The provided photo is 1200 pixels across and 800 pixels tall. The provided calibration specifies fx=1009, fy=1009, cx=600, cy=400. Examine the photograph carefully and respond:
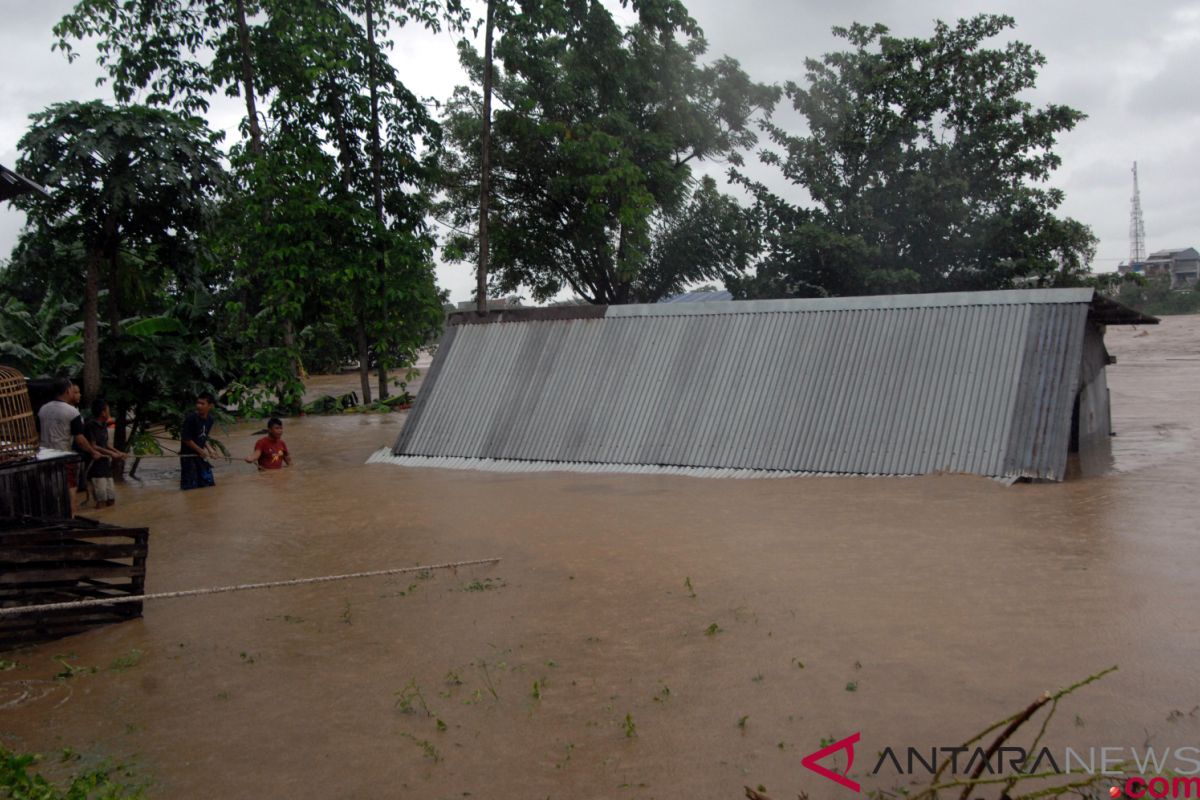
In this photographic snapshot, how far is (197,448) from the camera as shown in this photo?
1264cm

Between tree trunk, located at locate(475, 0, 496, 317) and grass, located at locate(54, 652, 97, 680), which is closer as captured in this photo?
grass, located at locate(54, 652, 97, 680)

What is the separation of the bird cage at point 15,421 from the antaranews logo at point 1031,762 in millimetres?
7051

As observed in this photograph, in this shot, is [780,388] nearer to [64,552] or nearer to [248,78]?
[64,552]

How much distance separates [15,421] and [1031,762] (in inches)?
332

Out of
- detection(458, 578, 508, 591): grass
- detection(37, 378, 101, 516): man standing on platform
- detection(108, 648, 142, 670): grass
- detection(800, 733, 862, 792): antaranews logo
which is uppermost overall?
detection(37, 378, 101, 516): man standing on platform

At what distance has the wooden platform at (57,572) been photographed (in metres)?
6.40

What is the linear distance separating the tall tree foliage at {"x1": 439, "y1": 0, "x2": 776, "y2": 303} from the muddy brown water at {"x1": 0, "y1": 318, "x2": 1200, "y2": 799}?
637 inches

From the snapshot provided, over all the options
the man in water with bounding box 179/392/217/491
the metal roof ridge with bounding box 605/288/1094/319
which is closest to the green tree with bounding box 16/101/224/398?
the man in water with bounding box 179/392/217/491

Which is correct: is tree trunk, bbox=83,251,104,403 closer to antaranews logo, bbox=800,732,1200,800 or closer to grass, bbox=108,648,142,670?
grass, bbox=108,648,142,670

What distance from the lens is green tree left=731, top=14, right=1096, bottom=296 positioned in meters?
23.2

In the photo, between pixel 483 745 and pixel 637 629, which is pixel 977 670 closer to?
pixel 637 629

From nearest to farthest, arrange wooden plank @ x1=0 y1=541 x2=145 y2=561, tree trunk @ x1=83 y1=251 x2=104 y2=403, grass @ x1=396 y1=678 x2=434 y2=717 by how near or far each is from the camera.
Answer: grass @ x1=396 y1=678 x2=434 y2=717, wooden plank @ x1=0 y1=541 x2=145 y2=561, tree trunk @ x1=83 y1=251 x2=104 y2=403

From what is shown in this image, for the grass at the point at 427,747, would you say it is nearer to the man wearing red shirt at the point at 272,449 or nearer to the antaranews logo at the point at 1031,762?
the antaranews logo at the point at 1031,762

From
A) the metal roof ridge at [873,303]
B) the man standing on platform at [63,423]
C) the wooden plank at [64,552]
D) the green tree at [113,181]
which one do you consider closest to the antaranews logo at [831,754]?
the wooden plank at [64,552]
